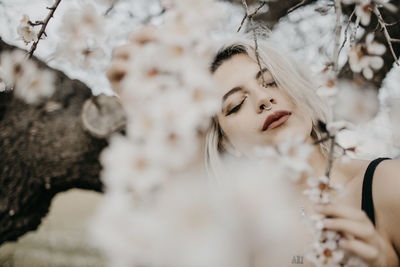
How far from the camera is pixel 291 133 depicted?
109 centimetres

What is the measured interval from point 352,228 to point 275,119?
48 cm

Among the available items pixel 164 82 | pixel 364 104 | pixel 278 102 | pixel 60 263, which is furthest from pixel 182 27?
pixel 60 263

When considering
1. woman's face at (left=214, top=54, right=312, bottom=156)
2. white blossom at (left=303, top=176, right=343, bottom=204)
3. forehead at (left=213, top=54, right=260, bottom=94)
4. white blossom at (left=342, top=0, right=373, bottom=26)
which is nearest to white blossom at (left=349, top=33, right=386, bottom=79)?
white blossom at (left=342, top=0, right=373, bottom=26)

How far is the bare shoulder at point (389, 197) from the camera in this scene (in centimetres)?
101

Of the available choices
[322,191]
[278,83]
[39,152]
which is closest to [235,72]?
[278,83]

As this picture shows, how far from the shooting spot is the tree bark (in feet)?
3.36

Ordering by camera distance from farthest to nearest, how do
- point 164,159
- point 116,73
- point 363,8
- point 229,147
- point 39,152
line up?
point 229,147
point 39,152
point 363,8
point 116,73
point 164,159

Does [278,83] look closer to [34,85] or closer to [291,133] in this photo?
[291,133]

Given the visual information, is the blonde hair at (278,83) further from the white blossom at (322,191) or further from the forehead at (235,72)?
the white blossom at (322,191)

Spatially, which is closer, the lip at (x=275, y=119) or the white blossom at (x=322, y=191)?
the white blossom at (x=322, y=191)

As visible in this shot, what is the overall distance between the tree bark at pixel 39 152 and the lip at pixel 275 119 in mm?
652

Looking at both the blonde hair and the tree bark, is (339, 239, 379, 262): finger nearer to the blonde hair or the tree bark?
the blonde hair

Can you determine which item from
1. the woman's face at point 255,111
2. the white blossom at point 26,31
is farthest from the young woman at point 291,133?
the white blossom at point 26,31

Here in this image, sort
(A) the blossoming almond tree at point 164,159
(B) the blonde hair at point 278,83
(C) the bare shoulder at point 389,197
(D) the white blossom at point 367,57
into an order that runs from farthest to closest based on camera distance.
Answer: (B) the blonde hair at point 278,83 < (D) the white blossom at point 367,57 < (C) the bare shoulder at point 389,197 < (A) the blossoming almond tree at point 164,159
